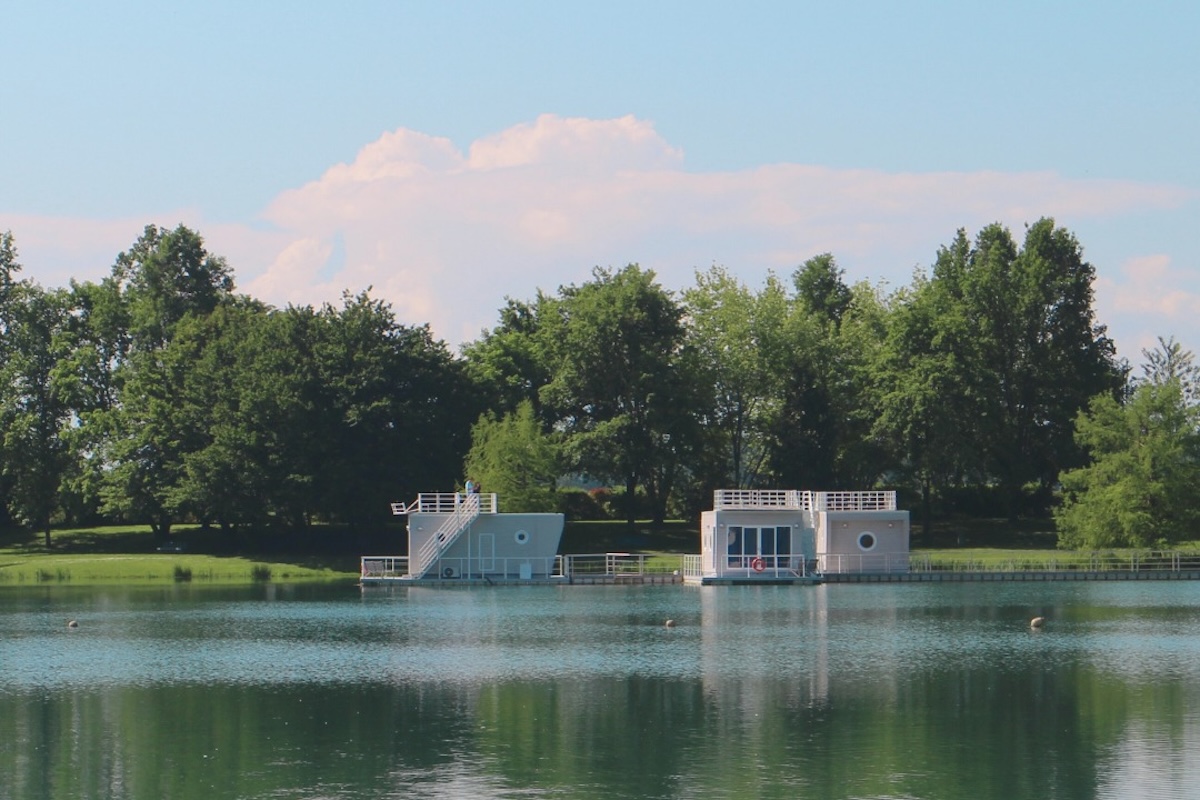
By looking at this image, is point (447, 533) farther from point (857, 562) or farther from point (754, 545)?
point (857, 562)

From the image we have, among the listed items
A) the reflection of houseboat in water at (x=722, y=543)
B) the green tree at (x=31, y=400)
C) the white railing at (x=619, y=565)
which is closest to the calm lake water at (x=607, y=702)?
the reflection of houseboat in water at (x=722, y=543)

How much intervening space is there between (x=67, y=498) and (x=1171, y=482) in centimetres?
5572

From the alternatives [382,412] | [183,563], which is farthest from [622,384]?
[183,563]

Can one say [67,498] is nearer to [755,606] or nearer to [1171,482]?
[755,606]

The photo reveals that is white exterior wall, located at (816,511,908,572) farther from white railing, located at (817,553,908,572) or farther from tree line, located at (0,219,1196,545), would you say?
tree line, located at (0,219,1196,545)

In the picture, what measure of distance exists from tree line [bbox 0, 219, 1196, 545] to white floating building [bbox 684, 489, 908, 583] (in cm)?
1074

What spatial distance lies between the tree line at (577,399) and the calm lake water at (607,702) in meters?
22.1

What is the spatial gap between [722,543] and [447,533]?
38.3 feet

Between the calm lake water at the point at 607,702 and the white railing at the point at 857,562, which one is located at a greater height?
the white railing at the point at 857,562

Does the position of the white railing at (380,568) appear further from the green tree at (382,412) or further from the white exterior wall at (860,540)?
the white exterior wall at (860,540)

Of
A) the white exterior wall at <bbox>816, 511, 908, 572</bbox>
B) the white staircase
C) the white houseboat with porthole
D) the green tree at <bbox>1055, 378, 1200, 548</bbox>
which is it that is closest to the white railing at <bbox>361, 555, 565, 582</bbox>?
the white houseboat with porthole

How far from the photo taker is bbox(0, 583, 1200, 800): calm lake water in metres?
26.8

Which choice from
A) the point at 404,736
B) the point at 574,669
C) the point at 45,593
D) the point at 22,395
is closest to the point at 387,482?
the point at 45,593

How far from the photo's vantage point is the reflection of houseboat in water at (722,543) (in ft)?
233
